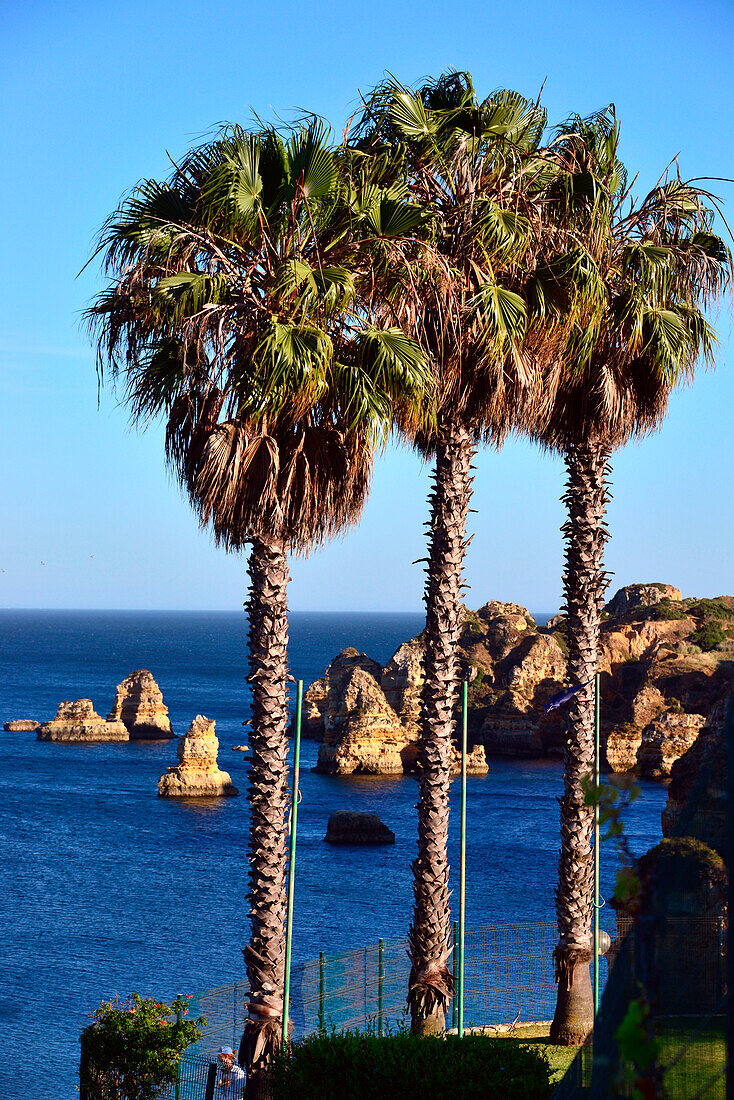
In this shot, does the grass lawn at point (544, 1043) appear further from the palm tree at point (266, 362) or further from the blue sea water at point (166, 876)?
the blue sea water at point (166, 876)

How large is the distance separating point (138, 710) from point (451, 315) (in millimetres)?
111791

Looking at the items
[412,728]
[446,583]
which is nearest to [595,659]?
[446,583]

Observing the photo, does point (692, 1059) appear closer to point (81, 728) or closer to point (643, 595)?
point (81, 728)

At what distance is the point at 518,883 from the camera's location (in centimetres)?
6228

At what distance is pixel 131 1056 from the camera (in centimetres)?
1494

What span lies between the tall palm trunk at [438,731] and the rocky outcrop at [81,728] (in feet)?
353

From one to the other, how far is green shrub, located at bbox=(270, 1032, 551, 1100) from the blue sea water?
25.6 meters

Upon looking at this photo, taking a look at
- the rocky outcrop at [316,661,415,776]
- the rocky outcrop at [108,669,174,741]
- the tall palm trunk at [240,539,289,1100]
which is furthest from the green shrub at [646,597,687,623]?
the tall palm trunk at [240,539,289,1100]

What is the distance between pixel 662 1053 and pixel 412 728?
99.4 meters

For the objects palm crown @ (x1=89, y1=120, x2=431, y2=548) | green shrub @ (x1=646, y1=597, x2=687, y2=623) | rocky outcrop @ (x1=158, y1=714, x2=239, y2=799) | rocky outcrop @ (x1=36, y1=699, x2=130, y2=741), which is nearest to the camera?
palm crown @ (x1=89, y1=120, x2=431, y2=548)

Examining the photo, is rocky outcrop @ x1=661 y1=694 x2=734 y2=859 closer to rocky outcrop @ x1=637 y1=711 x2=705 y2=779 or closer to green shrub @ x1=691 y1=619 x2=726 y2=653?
rocky outcrop @ x1=637 y1=711 x2=705 y2=779

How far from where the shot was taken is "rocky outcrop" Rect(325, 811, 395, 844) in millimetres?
71875

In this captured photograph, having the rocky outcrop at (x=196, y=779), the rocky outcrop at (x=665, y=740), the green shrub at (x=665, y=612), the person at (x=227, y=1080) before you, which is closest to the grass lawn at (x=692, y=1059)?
the person at (x=227, y=1080)

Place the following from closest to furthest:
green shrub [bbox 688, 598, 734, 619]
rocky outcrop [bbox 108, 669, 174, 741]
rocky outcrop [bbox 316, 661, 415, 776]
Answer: rocky outcrop [bbox 316, 661, 415, 776] < green shrub [bbox 688, 598, 734, 619] < rocky outcrop [bbox 108, 669, 174, 741]
